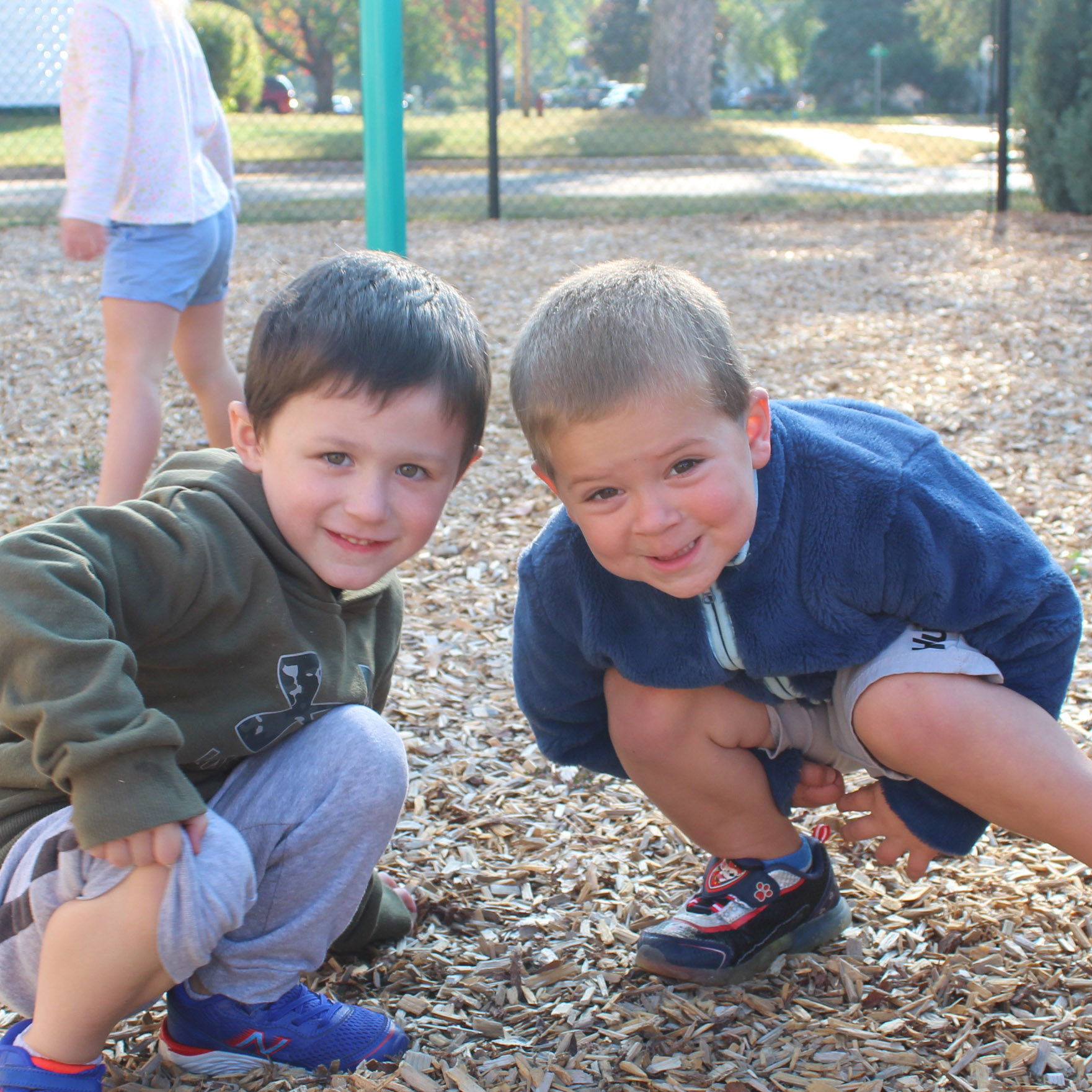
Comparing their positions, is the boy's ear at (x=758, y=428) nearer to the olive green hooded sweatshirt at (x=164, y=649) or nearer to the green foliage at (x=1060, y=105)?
the olive green hooded sweatshirt at (x=164, y=649)

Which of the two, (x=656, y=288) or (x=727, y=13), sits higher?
(x=727, y=13)

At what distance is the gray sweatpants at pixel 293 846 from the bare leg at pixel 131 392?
1959 mm

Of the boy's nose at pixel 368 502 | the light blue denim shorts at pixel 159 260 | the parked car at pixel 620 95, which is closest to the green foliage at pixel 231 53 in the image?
the parked car at pixel 620 95

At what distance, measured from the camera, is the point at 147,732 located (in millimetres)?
1439

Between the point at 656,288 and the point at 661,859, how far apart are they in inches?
43.7

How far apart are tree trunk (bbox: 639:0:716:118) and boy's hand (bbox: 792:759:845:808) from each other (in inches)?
983

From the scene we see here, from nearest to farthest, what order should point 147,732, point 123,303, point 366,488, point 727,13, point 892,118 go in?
point 147,732 → point 366,488 → point 123,303 → point 892,118 → point 727,13

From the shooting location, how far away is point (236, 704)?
1.73m

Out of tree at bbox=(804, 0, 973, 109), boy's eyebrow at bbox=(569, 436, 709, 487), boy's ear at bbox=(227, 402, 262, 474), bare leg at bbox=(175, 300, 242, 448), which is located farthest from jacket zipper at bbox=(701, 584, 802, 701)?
tree at bbox=(804, 0, 973, 109)

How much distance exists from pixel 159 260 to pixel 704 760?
2401 mm

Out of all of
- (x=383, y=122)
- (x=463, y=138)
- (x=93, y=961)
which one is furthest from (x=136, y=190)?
(x=463, y=138)

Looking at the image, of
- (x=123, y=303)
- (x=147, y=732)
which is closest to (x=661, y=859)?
(x=147, y=732)

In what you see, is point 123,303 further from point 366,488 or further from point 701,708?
point 701,708

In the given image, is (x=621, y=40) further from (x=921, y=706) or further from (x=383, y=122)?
(x=921, y=706)
